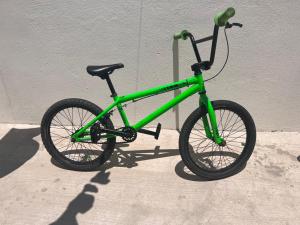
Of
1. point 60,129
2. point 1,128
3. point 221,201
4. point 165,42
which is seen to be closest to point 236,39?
point 165,42

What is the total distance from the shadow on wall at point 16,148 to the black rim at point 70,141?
26 cm

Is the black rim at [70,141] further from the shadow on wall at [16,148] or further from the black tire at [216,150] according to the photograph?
the black tire at [216,150]

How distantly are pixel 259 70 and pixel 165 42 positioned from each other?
1.10 m

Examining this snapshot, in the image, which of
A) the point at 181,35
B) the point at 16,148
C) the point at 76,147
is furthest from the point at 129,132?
the point at 16,148

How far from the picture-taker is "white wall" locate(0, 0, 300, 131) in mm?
3057

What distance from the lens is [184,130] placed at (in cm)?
278

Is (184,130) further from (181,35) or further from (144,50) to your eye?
(144,50)

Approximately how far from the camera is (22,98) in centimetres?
378

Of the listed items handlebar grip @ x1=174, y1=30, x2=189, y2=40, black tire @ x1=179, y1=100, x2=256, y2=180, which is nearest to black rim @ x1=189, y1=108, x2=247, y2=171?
black tire @ x1=179, y1=100, x2=256, y2=180

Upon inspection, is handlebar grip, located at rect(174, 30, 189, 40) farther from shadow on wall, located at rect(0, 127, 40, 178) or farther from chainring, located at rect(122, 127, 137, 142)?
shadow on wall, located at rect(0, 127, 40, 178)

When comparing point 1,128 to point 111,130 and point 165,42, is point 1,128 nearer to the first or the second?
point 111,130

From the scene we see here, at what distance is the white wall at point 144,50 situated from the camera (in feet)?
10.0

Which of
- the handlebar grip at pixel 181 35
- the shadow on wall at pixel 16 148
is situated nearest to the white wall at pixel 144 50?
the handlebar grip at pixel 181 35

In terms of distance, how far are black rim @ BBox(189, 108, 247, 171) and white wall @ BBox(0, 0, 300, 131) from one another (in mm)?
252
